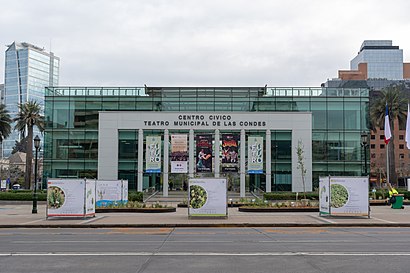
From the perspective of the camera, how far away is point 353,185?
2708 cm

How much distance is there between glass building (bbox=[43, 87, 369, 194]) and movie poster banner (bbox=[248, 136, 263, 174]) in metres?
1.43

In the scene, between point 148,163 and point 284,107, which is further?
point 284,107

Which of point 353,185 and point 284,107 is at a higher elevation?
point 284,107

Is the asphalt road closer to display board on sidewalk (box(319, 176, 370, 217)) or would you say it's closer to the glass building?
display board on sidewalk (box(319, 176, 370, 217))

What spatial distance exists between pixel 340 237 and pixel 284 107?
153 feet

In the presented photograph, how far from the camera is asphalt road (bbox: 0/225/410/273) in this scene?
1088cm

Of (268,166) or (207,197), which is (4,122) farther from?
(207,197)

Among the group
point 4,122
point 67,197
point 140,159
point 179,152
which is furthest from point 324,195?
point 4,122

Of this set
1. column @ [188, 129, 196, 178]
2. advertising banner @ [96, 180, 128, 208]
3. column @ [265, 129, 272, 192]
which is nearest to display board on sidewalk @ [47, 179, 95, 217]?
advertising banner @ [96, 180, 128, 208]

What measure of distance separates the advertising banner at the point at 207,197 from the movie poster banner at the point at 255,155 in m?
29.3

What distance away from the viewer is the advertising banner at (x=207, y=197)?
26.7 meters

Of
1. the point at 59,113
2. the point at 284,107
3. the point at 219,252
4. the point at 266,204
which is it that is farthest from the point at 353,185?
the point at 59,113

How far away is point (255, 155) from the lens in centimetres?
5628

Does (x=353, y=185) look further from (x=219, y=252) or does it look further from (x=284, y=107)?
(x=284, y=107)
